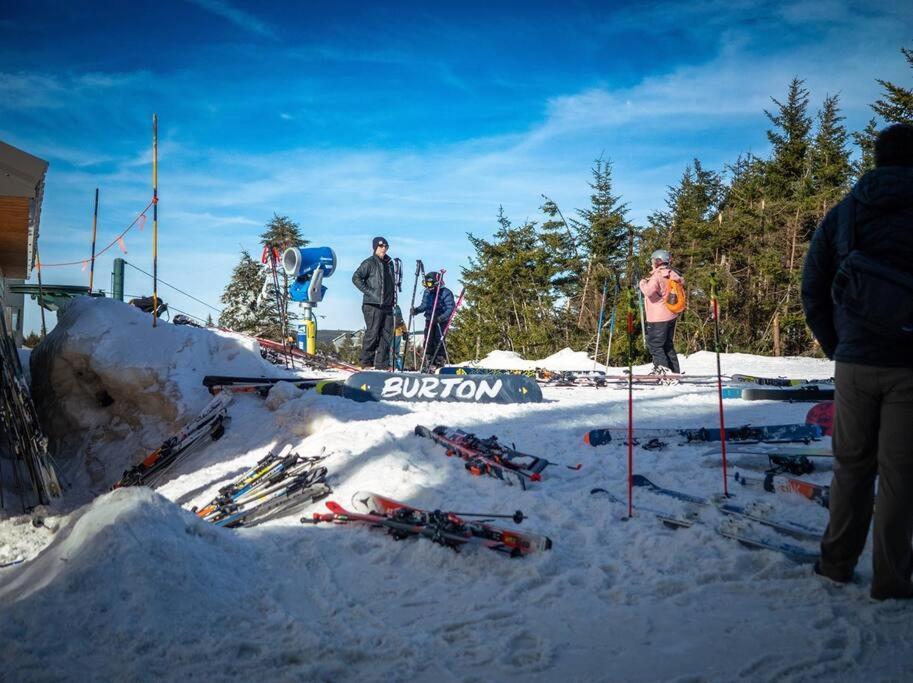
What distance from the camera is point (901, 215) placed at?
8.95 ft

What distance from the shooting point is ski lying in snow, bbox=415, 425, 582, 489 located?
5234mm

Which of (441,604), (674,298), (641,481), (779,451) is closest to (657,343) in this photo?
(674,298)

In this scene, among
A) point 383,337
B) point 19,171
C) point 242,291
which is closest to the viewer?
point 19,171

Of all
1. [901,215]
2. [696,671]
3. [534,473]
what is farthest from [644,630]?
[534,473]

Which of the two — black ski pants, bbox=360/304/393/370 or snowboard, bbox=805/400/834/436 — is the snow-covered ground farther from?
black ski pants, bbox=360/304/393/370

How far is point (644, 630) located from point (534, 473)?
257cm

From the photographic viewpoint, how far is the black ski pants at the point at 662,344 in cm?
1224

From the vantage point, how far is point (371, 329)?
12.2 metres

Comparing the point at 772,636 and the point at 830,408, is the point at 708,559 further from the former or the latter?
the point at 830,408

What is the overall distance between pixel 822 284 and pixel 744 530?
4.71 ft

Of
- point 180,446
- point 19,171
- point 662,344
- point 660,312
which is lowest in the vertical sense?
point 180,446

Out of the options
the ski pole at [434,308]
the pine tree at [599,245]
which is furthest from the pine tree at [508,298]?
the ski pole at [434,308]

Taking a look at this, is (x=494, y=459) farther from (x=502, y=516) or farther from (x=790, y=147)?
(x=790, y=147)

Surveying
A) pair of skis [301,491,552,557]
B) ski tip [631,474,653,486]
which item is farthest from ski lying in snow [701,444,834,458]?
pair of skis [301,491,552,557]
